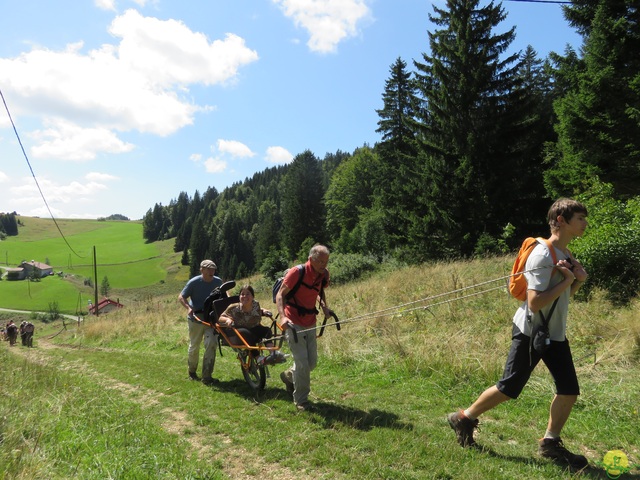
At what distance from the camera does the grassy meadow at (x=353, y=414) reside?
3.49 metres

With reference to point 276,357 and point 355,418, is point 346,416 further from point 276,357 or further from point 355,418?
point 276,357

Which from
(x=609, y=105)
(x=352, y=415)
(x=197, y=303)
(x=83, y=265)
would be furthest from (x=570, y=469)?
(x=83, y=265)

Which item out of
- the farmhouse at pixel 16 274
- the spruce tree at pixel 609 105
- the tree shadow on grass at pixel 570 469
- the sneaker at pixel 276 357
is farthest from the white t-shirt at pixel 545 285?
the farmhouse at pixel 16 274

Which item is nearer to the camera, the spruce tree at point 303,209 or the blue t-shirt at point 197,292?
the blue t-shirt at point 197,292

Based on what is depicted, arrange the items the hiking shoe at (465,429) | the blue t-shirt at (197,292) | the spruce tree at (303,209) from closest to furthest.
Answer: the hiking shoe at (465,429)
the blue t-shirt at (197,292)
the spruce tree at (303,209)

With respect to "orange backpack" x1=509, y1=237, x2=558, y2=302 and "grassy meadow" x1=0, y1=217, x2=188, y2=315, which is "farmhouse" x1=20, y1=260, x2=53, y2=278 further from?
"orange backpack" x1=509, y1=237, x2=558, y2=302

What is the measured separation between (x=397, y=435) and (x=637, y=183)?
14047 mm

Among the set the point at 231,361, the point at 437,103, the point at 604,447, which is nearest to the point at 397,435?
the point at 604,447

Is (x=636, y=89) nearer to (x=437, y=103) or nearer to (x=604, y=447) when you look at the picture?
(x=437, y=103)

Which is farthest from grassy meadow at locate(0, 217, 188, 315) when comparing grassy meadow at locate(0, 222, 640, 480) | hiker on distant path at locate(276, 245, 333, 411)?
hiker on distant path at locate(276, 245, 333, 411)

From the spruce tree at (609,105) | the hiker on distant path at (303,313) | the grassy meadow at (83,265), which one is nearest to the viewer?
the hiker on distant path at (303,313)

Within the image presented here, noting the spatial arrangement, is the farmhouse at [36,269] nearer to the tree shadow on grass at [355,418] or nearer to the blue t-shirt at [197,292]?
the blue t-shirt at [197,292]

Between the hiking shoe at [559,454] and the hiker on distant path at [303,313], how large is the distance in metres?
2.62

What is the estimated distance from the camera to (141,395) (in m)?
6.66
